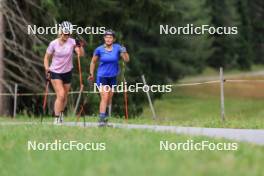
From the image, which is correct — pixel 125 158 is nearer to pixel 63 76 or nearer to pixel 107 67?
pixel 107 67

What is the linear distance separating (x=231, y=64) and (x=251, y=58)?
629 cm

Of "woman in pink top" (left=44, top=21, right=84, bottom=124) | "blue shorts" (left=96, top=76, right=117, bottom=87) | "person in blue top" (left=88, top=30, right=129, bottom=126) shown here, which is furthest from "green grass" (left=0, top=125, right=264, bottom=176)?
"woman in pink top" (left=44, top=21, right=84, bottom=124)

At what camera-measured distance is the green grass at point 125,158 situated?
7.64 m

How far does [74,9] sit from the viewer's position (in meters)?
24.5

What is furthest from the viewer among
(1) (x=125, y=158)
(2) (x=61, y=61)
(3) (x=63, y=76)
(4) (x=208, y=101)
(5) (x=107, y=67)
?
(4) (x=208, y=101)

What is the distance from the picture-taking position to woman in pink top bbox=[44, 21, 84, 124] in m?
13.8

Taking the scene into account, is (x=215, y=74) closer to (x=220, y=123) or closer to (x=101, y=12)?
(x=101, y=12)

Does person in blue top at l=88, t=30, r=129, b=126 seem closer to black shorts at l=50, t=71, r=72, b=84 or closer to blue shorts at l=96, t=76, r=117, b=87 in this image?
blue shorts at l=96, t=76, r=117, b=87

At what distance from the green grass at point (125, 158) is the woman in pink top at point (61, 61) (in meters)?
2.19

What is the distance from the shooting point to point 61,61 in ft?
45.8

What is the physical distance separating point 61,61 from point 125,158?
18.8 ft

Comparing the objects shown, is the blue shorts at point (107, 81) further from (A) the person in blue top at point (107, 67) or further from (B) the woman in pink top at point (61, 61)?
(B) the woman in pink top at point (61, 61)

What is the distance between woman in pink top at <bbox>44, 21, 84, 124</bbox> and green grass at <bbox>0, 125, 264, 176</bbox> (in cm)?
219

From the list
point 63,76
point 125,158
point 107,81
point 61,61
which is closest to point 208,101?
point 63,76
